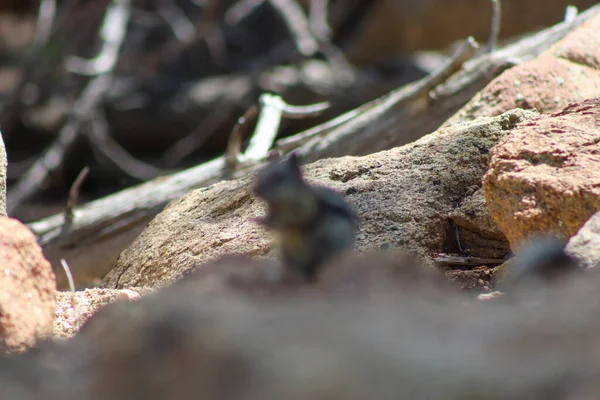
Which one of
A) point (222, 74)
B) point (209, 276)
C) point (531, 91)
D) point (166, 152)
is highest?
point (209, 276)

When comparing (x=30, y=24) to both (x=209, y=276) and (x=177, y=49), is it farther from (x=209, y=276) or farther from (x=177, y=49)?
(x=209, y=276)

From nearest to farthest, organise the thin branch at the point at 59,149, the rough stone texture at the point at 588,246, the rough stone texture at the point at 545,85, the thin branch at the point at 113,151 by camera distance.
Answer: the rough stone texture at the point at 588,246 → the rough stone texture at the point at 545,85 → the thin branch at the point at 59,149 → the thin branch at the point at 113,151

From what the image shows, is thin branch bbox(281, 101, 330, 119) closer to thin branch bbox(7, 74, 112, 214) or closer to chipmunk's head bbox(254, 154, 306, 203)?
thin branch bbox(7, 74, 112, 214)

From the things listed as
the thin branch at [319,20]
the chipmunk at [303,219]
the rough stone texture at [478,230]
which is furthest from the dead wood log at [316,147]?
the thin branch at [319,20]

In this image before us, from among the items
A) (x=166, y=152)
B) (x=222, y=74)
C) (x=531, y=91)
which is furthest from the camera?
(x=222, y=74)

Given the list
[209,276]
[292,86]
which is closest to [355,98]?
[292,86]

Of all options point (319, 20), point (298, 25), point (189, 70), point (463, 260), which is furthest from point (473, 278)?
point (189, 70)

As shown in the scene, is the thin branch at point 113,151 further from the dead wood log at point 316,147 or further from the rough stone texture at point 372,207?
the rough stone texture at point 372,207
